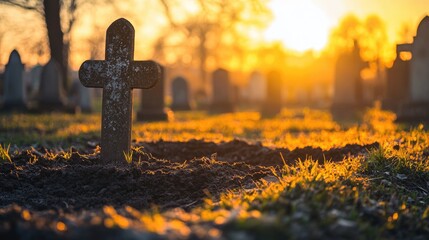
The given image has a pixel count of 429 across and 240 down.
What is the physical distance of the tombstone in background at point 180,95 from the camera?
82.9 ft

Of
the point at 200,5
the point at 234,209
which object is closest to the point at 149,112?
the point at 200,5

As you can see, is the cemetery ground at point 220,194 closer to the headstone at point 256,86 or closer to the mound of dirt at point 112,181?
the mound of dirt at point 112,181

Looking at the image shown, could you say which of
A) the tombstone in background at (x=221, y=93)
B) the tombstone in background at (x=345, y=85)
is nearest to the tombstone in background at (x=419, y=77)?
the tombstone in background at (x=345, y=85)

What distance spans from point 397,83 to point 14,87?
14363 mm

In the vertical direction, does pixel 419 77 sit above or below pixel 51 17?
below

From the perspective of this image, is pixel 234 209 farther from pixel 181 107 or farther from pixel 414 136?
pixel 181 107

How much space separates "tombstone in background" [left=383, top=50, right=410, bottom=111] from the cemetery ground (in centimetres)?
1298

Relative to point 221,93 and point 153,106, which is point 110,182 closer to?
point 153,106

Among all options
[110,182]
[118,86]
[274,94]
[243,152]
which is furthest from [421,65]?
[110,182]

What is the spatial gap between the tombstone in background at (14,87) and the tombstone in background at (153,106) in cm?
531

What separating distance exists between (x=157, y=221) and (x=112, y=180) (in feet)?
7.83

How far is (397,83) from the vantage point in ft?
69.4

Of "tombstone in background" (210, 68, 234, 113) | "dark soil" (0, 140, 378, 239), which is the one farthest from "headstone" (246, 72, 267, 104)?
"dark soil" (0, 140, 378, 239)

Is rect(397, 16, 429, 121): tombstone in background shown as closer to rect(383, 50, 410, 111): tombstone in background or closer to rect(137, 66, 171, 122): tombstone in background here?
rect(383, 50, 410, 111): tombstone in background
